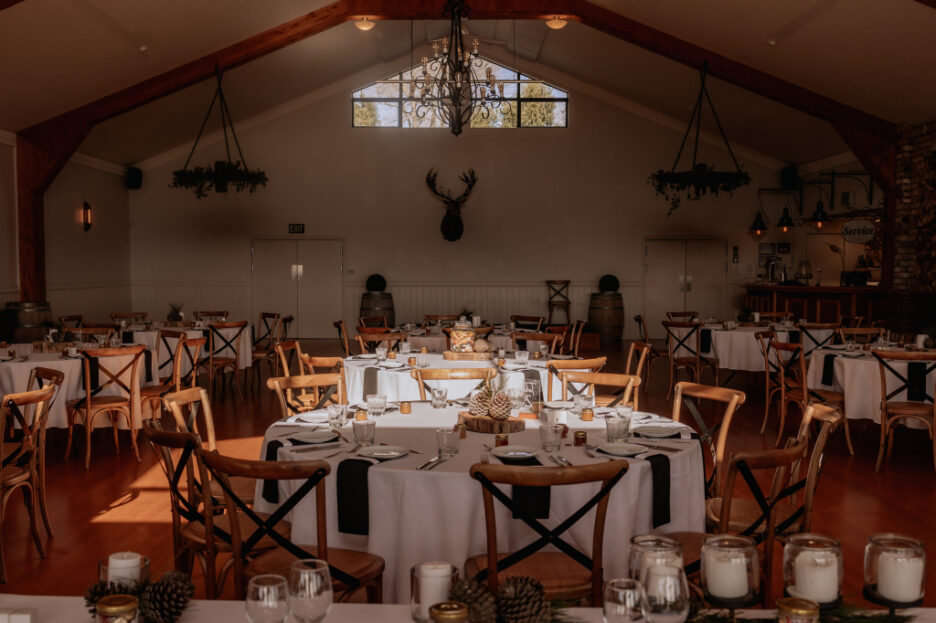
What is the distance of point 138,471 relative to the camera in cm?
553

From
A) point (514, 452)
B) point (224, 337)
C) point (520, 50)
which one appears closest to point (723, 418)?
point (514, 452)

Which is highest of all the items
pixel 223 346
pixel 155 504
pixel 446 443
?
pixel 446 443

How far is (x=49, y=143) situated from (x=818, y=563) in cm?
1156

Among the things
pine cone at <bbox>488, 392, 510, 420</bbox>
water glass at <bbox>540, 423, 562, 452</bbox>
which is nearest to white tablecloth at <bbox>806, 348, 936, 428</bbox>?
pine cone at <bbox>488, 392, 510, 420</bbox>

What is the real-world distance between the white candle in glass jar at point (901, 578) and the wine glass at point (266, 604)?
40.4 inches

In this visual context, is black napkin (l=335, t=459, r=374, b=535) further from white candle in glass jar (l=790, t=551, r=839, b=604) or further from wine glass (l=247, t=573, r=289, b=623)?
white candle in glass jar (l=790, t=551, r=839, b=604)

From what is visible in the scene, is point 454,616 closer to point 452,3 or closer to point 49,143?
point 452,3

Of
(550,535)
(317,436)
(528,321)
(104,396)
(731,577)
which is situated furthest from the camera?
(528,321)

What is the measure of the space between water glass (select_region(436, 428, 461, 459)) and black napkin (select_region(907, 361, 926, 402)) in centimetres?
441

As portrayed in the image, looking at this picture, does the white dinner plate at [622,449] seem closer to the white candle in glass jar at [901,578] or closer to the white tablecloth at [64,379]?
the white candle in glass jar at [901,578]

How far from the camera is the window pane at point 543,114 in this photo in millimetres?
14914

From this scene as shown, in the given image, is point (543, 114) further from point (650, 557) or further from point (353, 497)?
point (650, 557)

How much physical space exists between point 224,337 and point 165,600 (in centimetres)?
763

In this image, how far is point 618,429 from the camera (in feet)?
10.00
